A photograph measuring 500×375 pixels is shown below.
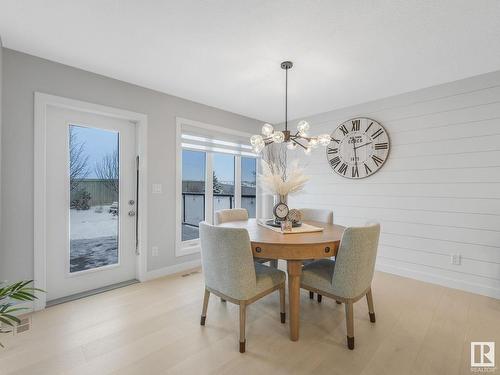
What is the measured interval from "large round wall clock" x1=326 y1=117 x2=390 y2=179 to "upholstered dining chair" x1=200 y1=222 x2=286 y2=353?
7.69 ft

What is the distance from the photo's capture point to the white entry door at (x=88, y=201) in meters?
2.49

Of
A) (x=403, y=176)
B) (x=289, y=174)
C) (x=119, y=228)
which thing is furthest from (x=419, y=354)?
(x=119, y=228)

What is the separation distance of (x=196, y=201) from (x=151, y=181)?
88 centimetres

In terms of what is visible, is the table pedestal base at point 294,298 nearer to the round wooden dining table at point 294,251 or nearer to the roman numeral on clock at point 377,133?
the round wooden dining table at point 294,251

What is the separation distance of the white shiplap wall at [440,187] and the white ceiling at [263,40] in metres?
0.33

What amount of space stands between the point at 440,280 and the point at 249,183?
3.03 meters

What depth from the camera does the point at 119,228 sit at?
9.68ft

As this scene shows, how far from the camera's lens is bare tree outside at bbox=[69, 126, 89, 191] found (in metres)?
2.60

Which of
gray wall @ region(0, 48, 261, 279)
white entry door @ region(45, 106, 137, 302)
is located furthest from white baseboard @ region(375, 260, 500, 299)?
white entry door @ region(45, 106, 137, 302)

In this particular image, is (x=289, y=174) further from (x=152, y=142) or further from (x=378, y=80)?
(x=152, y=142)

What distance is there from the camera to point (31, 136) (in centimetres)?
228

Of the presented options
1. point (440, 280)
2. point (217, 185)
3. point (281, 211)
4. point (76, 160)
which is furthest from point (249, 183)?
point (440, 280)

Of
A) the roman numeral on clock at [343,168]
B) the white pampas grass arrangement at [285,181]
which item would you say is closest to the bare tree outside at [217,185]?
the white pampas grass arrangement at [285,181]

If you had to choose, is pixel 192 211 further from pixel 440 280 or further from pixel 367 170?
pixel 440 280
